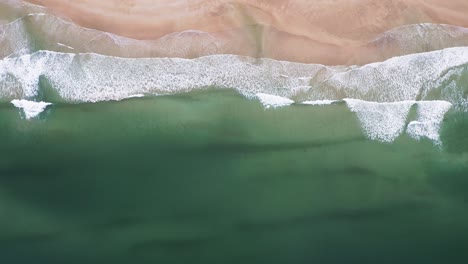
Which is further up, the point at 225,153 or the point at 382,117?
the point at 382,117

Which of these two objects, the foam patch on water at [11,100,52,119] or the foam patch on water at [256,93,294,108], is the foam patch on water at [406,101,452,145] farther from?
the foam patch on water at [11,100,52,119]

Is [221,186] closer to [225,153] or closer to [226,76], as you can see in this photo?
[225,153]

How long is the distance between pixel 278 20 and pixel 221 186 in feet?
1.74

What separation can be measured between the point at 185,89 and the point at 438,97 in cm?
76

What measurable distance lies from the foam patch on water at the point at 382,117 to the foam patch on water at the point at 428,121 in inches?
1.2

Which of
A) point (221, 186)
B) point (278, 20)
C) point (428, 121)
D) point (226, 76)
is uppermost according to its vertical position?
point (278, 20)

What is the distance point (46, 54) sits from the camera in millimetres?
1528

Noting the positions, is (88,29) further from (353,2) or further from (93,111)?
(353,2)

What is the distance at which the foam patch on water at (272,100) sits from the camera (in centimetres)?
154

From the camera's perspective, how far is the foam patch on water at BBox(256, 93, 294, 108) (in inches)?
60.5

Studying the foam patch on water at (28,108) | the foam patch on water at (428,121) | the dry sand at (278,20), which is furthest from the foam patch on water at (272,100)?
the foam patch on water at (28,108)

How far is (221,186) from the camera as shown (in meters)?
1.50

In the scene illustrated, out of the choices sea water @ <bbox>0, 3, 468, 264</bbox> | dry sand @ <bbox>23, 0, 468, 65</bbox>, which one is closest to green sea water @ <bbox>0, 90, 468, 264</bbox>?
sea water @ <bbox>0, 3, 468, 264</bbox>

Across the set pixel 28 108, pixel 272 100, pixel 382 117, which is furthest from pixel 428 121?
pixel 28 108
